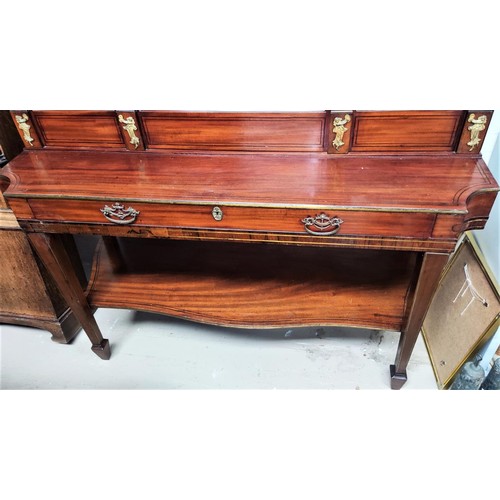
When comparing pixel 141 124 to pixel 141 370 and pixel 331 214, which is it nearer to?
pixel 331 214

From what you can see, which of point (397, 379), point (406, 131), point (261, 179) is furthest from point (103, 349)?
point (406, 131)

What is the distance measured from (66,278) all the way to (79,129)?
2.02ft

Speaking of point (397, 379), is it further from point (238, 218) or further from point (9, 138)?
point (9, 138)

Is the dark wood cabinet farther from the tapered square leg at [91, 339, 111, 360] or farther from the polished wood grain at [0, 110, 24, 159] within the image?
the tapered square leg at [91, 339, 111, 360]

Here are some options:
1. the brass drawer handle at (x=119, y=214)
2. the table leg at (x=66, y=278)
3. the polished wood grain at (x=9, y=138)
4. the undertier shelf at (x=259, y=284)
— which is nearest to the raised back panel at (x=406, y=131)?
the undertier shelf at (x=259, y=284)

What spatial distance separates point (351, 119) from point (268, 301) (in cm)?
84

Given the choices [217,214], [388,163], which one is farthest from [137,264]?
[388,163]

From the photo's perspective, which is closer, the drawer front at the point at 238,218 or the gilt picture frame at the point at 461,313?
the drawer front at the point at 238,218

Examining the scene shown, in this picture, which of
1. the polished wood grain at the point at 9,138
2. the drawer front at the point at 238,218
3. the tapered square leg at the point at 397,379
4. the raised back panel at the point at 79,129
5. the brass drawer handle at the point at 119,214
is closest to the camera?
the drawer front at the point at 238,218

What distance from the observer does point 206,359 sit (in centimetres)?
194

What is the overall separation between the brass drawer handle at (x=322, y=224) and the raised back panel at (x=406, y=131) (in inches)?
13.1

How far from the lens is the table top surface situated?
1.19 metres

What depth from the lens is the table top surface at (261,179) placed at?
1192 millimetres

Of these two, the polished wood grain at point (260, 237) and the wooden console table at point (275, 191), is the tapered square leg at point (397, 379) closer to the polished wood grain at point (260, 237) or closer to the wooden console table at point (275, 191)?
the wooden console table at point (275, 191)
